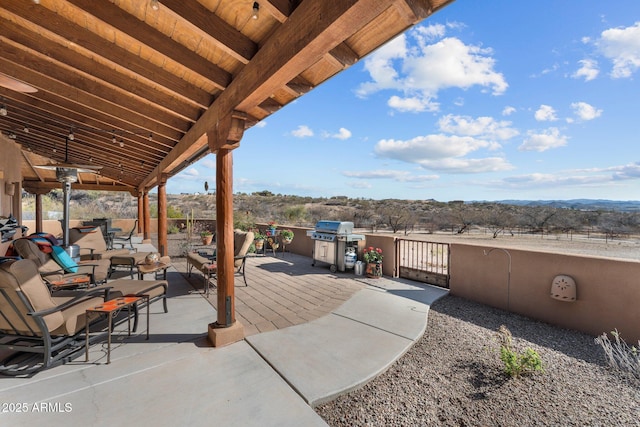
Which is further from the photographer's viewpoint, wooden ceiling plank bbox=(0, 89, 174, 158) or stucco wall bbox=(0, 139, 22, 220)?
stucco wall bbox=(0, 139, 22, 220)

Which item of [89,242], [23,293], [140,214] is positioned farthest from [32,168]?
[23,293]

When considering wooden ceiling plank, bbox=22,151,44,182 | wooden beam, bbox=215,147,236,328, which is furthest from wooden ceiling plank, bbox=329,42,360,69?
wooden ceiling plank, bbox=22,151,44,182

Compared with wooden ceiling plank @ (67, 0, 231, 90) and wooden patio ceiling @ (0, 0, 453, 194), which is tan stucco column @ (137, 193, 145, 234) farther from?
wooden ceiling plank @ (67, 0, 231, 90)

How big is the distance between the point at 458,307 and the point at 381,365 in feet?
8.31

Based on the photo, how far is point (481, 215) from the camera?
27109 mm

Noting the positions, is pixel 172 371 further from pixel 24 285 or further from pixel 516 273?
pixel 516 273

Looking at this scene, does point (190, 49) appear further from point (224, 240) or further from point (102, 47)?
point (224, 240)

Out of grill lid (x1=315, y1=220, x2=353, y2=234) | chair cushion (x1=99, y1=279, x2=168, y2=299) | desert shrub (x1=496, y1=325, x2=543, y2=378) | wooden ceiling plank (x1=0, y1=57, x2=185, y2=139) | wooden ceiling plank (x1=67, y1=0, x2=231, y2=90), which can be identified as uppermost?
wooden ceiling plank (x1=0, y1=57, x2=185, y2=139)

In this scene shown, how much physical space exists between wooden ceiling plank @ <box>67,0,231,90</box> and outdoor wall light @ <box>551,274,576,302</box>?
497cm

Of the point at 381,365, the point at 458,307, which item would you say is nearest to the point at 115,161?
the point at 381,365

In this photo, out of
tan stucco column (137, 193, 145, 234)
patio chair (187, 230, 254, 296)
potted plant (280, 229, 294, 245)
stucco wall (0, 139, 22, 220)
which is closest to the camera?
patio chair (187, 230, 254, 296)

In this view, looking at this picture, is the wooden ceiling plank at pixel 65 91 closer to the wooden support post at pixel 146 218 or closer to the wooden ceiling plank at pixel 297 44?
the wooden ceiling plank at pixel 297 44

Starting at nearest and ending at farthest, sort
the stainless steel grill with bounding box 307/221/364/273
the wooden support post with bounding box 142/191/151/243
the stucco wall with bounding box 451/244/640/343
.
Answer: the stucco wall with bounding box 451/244/640/343 → the stainless steel grill with bounding box 307/221/364/273 → the wooden support post with bounding box 142/191/151/243

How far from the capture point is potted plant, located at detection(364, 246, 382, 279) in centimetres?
595
